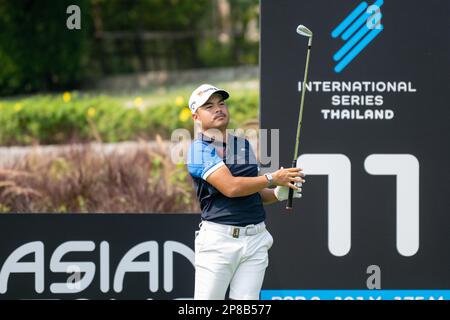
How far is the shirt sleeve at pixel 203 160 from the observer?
4.55 m

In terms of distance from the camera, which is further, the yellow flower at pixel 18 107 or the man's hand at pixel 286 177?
the yellow flower at pixel 18 107

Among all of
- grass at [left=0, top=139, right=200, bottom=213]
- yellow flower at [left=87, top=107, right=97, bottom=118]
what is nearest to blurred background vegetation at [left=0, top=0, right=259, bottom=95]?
yellow flower at [left=87, top=107, right=97, bottom=118]

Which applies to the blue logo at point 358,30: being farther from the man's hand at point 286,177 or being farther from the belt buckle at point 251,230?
the belt buckle at point 251,230

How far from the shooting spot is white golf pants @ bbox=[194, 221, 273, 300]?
15.2 feet

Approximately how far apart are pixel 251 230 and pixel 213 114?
0.70 m

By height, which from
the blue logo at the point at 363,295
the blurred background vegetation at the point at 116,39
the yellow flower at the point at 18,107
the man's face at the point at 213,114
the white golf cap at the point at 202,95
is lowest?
the blue logo at the point at 363,295

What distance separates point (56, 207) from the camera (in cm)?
719

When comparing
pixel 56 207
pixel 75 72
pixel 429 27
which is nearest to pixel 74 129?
pixel 56 207

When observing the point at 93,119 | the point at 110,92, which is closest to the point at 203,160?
the point at 93,119

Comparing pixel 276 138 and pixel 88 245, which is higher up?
pixel 276 138

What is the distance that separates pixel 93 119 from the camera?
37.8ft

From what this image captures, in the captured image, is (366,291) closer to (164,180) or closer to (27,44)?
(164,180)

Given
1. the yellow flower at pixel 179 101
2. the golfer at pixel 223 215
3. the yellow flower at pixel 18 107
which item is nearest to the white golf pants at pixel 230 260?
the golfer at pixel 223 215
